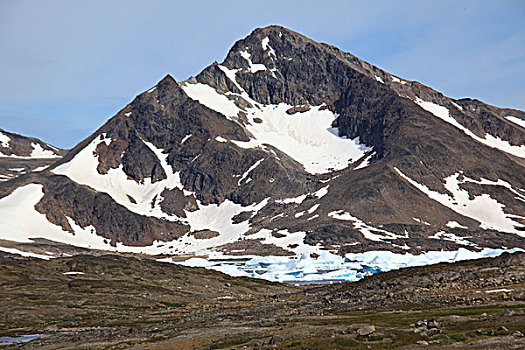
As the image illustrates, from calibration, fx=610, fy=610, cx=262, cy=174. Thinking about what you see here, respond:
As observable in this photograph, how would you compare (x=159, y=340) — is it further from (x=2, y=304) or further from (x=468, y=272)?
(x=2, y=304)

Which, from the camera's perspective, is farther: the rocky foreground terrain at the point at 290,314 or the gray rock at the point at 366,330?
the gray rock at the point at 366,330

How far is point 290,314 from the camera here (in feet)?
236

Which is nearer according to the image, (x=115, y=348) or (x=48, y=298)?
(x=115, y=348)

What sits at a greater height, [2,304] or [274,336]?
[2,304]

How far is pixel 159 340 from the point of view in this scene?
58719 mm

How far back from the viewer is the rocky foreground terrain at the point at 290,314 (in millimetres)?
41625

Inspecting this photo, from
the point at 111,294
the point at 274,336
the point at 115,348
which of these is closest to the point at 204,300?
the point at 111,294

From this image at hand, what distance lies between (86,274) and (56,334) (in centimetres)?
8088

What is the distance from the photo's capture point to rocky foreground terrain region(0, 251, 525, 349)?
41.6 metres

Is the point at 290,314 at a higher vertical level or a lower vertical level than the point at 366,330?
higher

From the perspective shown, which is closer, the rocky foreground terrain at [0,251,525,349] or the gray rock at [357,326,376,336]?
the rocky foreground terrain at [0,251,525,349]

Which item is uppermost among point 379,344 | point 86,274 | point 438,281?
point 86,274

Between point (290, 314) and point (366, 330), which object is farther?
point (290, 314)

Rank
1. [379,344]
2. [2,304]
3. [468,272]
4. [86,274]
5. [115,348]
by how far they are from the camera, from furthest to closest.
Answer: [86,274]
[2,304]
[468,272]
[115,348]
[379,344]
